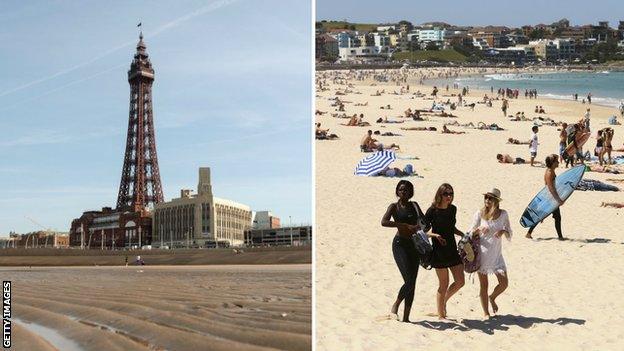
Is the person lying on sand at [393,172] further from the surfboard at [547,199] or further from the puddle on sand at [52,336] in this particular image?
the puddle on sand at [52,336]

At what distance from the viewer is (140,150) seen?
279 ft

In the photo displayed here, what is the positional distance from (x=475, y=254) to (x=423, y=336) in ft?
2.49

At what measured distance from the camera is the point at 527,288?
649 centimetres

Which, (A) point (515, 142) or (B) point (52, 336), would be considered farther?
(A) point (515, 142)

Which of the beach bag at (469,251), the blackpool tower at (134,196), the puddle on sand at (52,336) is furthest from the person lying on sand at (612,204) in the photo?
the blackpool tower at (134,196)

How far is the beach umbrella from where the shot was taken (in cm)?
1339

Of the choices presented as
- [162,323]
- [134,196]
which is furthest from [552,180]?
[134,196]

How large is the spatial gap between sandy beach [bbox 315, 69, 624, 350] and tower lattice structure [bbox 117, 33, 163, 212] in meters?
68.1

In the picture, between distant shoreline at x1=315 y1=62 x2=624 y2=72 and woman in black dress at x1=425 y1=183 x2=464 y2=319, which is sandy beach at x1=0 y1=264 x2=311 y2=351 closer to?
woman in black dress at x1=425 y1=183 x2=464 y2=319

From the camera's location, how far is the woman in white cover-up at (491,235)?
5336 millimetres

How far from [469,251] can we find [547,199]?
396 cm

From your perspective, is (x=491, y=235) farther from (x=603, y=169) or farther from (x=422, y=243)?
(x=603, y=169)

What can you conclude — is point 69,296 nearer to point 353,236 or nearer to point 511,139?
point 353,236

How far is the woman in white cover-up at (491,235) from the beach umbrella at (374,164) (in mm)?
7928
